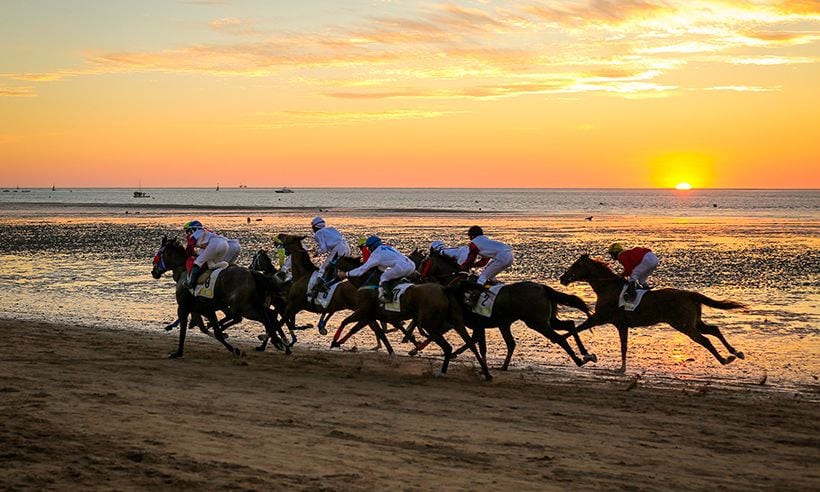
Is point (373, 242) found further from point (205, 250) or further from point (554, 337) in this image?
point (554, 337)

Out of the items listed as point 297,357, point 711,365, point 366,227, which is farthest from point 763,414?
point 366,227

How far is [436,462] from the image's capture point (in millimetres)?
8750

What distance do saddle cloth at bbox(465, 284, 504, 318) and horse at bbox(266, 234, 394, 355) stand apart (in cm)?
241

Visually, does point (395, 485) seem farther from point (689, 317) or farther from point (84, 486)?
point (689, 317)

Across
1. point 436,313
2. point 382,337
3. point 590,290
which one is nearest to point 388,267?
point 436,313

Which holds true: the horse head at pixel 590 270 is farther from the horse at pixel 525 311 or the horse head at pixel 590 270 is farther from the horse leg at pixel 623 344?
the horse at pixel 525 311

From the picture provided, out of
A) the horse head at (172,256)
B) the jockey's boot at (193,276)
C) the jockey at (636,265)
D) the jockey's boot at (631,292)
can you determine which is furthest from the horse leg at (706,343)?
the horse head at (172,256)

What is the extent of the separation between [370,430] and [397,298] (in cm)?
515

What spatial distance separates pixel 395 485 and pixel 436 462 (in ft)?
3.04

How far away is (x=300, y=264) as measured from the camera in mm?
17578

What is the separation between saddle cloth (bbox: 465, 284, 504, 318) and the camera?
579 inches

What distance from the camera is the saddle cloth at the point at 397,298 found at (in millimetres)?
15062

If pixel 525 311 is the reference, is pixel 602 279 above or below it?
above

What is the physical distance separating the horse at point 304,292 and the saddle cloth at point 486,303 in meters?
2.41
